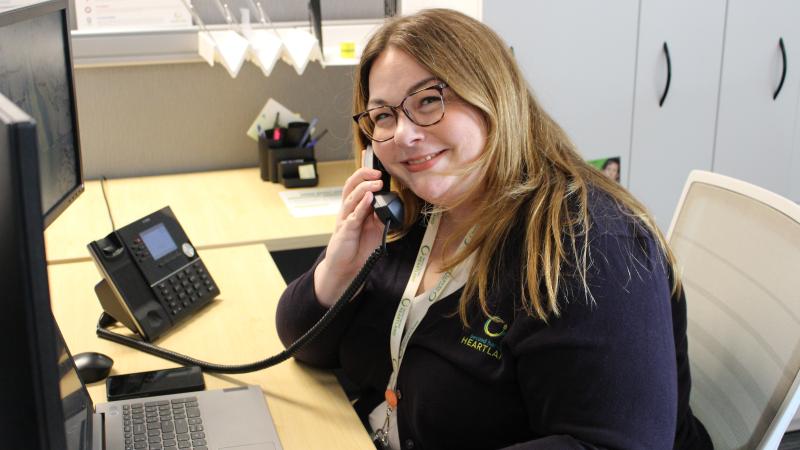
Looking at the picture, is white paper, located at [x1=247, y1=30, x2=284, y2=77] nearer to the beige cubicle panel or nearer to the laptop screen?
the beige cubicle panel

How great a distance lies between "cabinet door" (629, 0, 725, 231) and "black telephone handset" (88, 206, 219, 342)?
4.87ft

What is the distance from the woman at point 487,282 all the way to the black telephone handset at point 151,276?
225mm

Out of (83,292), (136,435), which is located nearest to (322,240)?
(83,292)

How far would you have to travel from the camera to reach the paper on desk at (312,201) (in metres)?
1.99

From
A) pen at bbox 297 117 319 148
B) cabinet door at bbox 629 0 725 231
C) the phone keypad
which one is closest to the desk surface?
pen at bbox 297 117 319 148

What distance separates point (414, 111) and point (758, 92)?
173 centimetres

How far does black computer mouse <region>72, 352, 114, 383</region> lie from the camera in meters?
1.22

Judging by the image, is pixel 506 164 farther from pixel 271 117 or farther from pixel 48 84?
pixel 271 117

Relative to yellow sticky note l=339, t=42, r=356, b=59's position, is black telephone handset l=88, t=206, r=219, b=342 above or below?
below

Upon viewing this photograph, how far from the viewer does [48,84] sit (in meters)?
1.25

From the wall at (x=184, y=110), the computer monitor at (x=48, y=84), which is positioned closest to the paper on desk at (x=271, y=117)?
the wall at (x=184, y=110)

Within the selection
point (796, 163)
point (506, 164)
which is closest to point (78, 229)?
point (506, 164)

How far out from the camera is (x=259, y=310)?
4.92ft

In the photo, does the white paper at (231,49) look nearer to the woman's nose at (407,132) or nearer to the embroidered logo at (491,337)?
the woman's nose at (407,132)
